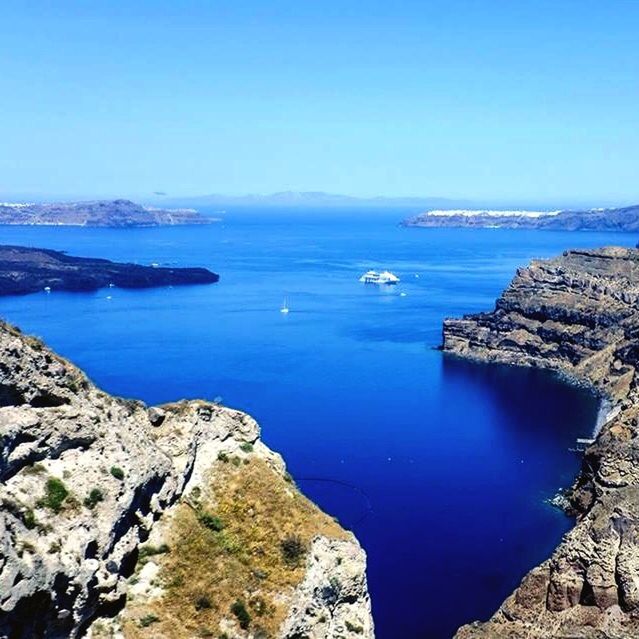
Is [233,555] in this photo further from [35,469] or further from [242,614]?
[35,469]

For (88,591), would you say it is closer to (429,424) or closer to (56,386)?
(56,386)

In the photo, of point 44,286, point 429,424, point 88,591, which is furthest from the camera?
point 44,286

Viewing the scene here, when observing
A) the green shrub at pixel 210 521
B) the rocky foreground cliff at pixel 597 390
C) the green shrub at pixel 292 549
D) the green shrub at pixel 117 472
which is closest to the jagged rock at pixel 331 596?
the green shrub at pixel 292 549

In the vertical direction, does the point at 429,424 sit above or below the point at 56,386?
below

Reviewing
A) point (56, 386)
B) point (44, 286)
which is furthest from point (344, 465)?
point (44, 286)

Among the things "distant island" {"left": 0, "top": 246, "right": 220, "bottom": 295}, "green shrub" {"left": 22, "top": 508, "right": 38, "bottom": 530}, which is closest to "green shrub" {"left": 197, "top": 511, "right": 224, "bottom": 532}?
"green shrub" {"left": 22, "top": 508, "right": 38, "bottom": 530}

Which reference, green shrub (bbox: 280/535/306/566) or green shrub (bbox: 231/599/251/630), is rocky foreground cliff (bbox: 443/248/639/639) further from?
green shrub (bbox: 231/599/251/630)
